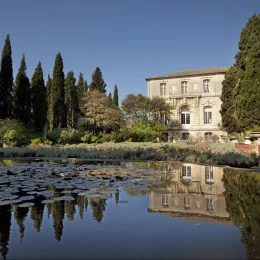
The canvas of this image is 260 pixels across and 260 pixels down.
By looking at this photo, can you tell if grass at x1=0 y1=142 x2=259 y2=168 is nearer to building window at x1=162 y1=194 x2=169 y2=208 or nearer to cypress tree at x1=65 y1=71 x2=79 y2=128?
building window at x1=162 y1=194 x2=169 y2=208

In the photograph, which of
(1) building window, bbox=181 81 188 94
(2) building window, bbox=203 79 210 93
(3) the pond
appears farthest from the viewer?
(1) building window, bbox=181 81 188 94

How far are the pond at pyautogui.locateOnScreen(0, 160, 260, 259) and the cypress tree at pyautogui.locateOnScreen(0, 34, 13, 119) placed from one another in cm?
2433

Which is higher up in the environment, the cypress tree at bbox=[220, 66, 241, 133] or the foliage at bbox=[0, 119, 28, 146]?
the cypress tree at bbox=[220, 66, 241, 133]

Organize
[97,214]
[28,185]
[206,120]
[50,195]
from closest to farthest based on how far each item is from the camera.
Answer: [97,214] → [50,195] → [28,185] → [206,120]

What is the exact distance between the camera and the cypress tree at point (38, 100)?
102 feet

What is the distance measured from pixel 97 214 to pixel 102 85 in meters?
37.8

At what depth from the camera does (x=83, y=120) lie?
30.0 meters

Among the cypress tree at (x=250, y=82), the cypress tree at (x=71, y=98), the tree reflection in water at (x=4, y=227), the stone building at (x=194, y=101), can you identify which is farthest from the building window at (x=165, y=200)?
the cypress tree at (x=71, y=98)

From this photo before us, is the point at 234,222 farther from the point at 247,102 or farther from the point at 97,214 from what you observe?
the point at 247,102

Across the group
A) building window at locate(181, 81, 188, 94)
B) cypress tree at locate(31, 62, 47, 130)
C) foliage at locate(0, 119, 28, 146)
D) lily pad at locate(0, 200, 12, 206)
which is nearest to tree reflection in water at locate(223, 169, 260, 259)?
lily pad at locate(0, 200, 12, 206)

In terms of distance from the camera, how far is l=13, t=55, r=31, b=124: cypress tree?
29250 mm

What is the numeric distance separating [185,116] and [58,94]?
16137 mm

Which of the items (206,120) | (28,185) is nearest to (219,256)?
(28,185)

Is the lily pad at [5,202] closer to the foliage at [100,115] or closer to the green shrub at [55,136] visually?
the green shrub at [55,136]
